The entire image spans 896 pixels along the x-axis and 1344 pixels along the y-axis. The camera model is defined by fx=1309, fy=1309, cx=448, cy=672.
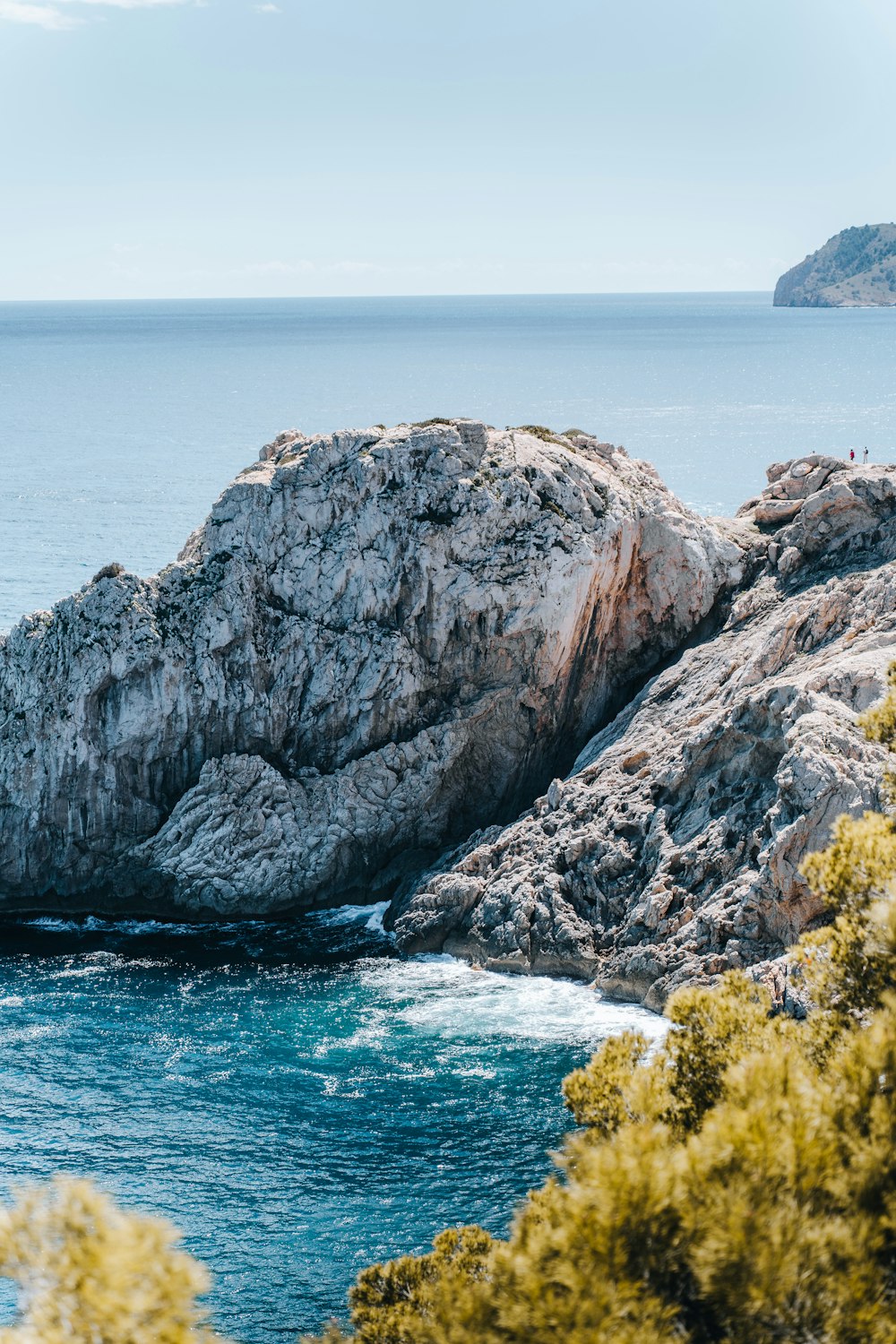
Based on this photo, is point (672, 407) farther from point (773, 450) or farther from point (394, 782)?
point (394, 782)

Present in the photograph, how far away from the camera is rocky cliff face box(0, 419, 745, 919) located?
50.4m

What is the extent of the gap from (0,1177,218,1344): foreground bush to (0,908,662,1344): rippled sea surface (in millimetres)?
16036

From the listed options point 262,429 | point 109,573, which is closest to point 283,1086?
point 109,573

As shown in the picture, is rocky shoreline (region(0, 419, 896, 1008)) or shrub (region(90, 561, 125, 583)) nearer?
rocky shoreline (region(0, 419, 896, 1008))

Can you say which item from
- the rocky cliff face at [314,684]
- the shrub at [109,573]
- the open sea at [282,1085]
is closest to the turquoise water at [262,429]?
the shrub at [109,573]

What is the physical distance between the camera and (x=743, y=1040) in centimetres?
1822

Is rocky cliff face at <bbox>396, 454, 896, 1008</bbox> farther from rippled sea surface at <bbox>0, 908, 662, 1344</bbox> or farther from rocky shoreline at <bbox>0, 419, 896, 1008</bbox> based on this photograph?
rippled sea surface at <bbox>0, 908, 662, 1344</bbox>

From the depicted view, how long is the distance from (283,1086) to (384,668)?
60.3 feet

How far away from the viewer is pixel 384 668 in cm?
5097

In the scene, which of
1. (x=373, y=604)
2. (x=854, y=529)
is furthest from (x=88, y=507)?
(x=854, y=529)

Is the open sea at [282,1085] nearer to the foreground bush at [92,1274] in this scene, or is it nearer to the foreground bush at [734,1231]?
the foreground bush at [734,1231]

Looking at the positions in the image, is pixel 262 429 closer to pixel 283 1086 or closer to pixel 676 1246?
pixel 283 1086

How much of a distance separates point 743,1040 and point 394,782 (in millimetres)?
33403

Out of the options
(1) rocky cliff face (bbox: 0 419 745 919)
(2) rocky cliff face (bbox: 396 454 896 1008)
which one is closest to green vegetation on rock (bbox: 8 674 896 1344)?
(2) rocky cliff face (bbox: 396 454 896 1008)
